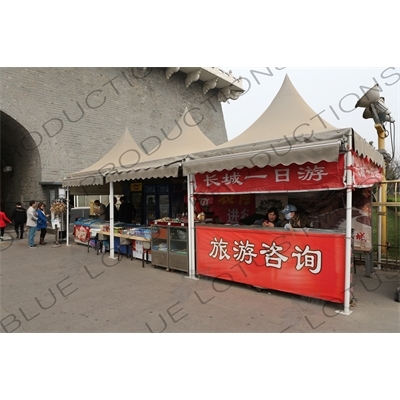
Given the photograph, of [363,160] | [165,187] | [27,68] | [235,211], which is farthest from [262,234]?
[27,68]

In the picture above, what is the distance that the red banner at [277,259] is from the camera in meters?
4.48

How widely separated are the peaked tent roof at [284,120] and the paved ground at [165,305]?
9.49 feet

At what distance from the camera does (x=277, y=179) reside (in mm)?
5035

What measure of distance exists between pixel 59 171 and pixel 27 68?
542 centimetres

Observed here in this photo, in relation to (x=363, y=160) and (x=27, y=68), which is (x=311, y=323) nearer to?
(x=363, y=160)

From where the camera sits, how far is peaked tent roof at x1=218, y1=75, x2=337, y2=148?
17.9 ft

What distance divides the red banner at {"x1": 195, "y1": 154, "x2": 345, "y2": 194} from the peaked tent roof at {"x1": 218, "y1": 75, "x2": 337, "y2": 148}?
0.61 meters

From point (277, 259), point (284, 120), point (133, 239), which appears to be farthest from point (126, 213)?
point (277, 259)

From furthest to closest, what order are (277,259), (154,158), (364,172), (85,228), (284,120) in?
1. (85,228)
2. (154,158)
3. (284,120)
4. (364,172)
5. (277,259)

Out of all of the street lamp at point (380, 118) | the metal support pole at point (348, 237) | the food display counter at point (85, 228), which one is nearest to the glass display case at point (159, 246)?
the food display counter at point (85, 228)

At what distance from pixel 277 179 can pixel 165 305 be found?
288 centimetres

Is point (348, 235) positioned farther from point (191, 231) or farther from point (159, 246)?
point (159, 246)

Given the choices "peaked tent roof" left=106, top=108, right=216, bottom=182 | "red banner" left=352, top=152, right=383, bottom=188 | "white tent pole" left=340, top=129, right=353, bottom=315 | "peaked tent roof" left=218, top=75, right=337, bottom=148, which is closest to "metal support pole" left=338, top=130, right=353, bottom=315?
"white tent pole" left=340, top=129, right=353, bottom=315

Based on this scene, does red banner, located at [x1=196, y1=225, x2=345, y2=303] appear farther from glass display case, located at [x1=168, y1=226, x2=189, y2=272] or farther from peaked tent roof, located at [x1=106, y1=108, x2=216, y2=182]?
peaked tent roof, located at [x1=106, y1=108, x2=216, y2=182]
